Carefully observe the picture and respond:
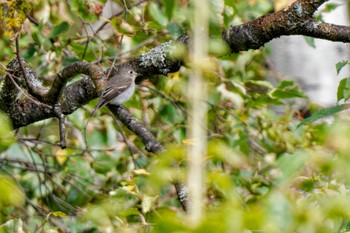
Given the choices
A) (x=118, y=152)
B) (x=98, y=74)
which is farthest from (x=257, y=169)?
(x=98, y=74)

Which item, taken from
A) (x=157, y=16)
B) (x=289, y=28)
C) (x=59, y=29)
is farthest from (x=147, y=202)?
(x=59, y=29)

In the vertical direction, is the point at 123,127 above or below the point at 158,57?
below

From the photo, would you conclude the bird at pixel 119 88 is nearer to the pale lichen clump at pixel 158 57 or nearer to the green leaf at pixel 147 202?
the pale lichen clump at pixel 158 57

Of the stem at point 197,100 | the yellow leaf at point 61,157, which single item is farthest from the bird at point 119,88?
the stem at point 197,100

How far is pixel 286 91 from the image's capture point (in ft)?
11.3

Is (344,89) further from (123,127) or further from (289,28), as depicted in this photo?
(123,127)

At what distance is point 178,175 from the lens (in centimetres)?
105

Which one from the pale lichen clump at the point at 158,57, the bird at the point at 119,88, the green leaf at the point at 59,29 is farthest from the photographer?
the green leaf at the point at 59,29

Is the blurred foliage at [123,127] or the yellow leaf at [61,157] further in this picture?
the yellow leaf at [61,157]

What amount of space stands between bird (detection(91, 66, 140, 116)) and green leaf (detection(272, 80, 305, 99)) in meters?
0.70

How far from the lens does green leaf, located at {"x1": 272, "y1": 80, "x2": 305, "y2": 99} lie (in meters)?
3.39

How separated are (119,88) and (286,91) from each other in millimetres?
1236

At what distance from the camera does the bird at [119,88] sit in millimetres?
2469

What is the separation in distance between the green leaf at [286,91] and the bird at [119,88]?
0.70 meters
